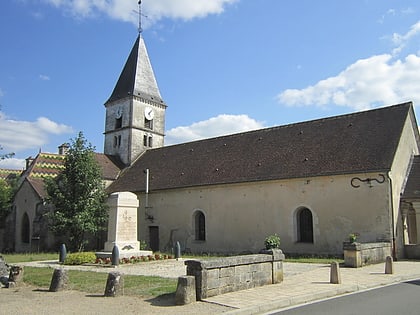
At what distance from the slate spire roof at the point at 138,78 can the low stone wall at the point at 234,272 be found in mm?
27486

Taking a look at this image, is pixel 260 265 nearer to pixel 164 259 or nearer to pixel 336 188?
pixel 164 259

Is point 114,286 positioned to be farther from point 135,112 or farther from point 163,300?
point 135,112

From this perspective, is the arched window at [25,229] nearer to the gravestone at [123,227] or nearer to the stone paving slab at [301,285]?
the gravestone at [123,227]

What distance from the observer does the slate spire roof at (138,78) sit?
36697mm

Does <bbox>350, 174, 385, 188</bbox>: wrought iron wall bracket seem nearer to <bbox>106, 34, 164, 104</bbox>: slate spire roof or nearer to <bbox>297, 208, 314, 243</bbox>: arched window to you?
<bbox>297, 208, 314, 243</bbox>: arched window

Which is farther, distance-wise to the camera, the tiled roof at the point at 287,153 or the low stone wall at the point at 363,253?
the tiled roof at the point at 287,153

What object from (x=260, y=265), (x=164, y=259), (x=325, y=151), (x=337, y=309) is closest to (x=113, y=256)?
(x=164, y=259)

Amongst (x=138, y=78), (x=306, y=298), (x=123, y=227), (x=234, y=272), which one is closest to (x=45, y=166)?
(x=138, y=78)

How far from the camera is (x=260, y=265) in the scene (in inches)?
425

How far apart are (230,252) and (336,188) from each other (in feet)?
24.8

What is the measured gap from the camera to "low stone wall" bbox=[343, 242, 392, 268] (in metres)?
15.3

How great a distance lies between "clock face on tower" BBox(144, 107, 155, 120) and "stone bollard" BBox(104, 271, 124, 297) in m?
27.6

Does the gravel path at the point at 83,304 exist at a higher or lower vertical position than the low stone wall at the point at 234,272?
lower

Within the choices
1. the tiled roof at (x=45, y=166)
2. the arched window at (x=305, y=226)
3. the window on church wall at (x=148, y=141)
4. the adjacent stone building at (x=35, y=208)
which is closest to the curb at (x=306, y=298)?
the arched window at (x=305, y=226)
